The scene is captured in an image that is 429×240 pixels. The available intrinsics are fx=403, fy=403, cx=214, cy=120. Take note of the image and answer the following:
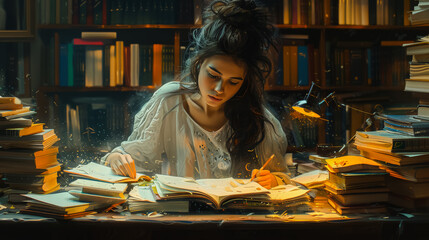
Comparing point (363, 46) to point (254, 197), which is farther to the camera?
point (363, 46)

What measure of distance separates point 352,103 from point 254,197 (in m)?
1.43

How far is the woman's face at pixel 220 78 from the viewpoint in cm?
160

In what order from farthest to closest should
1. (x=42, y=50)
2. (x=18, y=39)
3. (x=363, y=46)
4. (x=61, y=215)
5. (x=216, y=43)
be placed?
(x=363, y=46), (x=42, y=50), (x=18, y=39), (x=216, y=43), (x=61, y=215)

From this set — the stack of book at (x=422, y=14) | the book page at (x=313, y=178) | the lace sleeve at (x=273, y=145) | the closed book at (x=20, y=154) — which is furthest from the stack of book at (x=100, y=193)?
the stack of book at (x=422, y=14)

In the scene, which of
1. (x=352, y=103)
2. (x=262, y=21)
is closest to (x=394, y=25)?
(x=352, y=103)

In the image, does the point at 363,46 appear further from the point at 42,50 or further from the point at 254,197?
the point at 42,50

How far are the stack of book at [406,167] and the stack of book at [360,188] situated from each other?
0.16 feet

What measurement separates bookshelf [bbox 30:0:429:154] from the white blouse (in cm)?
33

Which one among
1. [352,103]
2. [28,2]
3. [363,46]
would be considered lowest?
[352,103]

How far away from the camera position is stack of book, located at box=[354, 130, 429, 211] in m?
1.29

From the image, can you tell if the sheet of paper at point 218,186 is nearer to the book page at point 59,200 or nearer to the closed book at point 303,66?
the book page at point 59,200

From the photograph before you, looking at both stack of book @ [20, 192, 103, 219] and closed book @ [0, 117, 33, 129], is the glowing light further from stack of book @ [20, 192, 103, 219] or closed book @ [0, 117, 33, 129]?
closed book @ [0, 117, 33, 129]

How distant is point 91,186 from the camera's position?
1277mm

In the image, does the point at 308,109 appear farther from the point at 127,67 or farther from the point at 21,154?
the point at 127,67
